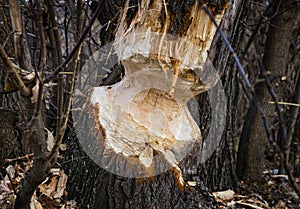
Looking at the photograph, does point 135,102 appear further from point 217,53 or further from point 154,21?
point 217,53

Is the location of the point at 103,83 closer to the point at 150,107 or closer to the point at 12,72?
the point at 150,107

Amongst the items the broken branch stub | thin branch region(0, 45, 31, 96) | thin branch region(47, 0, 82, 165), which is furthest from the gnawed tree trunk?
thin branch region(0, 45, 31, 96)

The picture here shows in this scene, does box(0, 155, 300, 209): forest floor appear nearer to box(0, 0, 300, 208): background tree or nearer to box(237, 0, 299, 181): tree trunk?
box(0, 0, 300, 208): background tree

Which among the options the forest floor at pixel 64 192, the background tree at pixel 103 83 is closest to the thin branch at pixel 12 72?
the background tree at pixel 103 83

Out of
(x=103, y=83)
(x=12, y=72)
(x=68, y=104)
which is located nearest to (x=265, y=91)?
(x=103, y=83)

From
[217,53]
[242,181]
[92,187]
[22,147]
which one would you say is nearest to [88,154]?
[92,187]

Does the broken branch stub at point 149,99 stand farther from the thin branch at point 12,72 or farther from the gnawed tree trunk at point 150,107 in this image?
the thin branch at point 12,72

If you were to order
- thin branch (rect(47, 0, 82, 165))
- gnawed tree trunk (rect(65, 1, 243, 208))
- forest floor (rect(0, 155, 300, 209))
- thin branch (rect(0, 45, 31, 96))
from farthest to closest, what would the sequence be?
forest floor (rect(0, 155, 300, 209)) < gnawed tree trunk (rect(65, 1, 243, 208)) < thin branch (rect(47, 0, 82, 165)) < thin branch (rect(0, 45, 31, 96))
